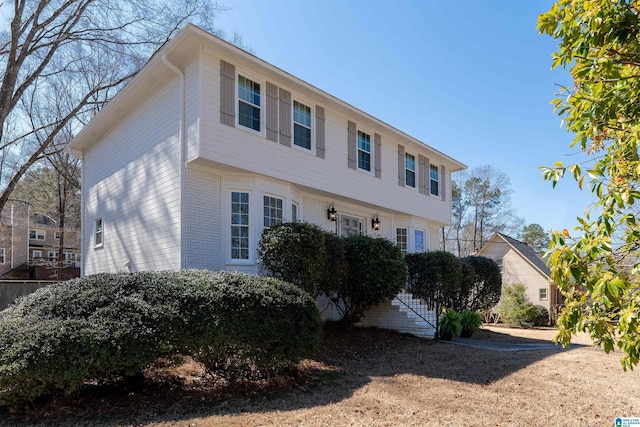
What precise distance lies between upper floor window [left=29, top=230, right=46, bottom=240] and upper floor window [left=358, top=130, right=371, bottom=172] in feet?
125

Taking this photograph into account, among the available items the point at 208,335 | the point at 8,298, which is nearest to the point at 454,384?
the point at 208,335

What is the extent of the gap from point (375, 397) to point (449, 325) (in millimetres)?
6151

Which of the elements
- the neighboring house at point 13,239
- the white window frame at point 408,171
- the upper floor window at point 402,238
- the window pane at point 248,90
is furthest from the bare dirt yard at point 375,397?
the neighboring house at point 13,239

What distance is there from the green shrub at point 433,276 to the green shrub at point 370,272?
210 cm

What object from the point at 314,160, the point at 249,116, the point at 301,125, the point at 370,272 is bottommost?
the point at 370,272

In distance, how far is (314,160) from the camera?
11.4 metres

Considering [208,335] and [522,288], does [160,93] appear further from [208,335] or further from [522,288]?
[522,288]

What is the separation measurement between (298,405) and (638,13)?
507 centimetres

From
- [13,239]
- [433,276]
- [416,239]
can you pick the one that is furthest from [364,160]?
[13,239]

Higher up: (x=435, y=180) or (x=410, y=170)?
(x=410, y=170)

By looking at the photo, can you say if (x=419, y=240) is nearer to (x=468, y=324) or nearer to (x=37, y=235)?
(x=468, y=324)

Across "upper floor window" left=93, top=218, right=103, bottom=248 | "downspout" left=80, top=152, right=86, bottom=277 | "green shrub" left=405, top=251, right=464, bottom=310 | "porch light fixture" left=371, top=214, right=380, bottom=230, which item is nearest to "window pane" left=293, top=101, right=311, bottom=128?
"porch light fixture" left=371, top=214, right=380, bottom=230

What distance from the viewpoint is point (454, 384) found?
6.53m

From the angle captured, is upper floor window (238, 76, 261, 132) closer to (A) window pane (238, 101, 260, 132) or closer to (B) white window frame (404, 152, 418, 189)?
(A) window pane (238, 101, 260, 132)
